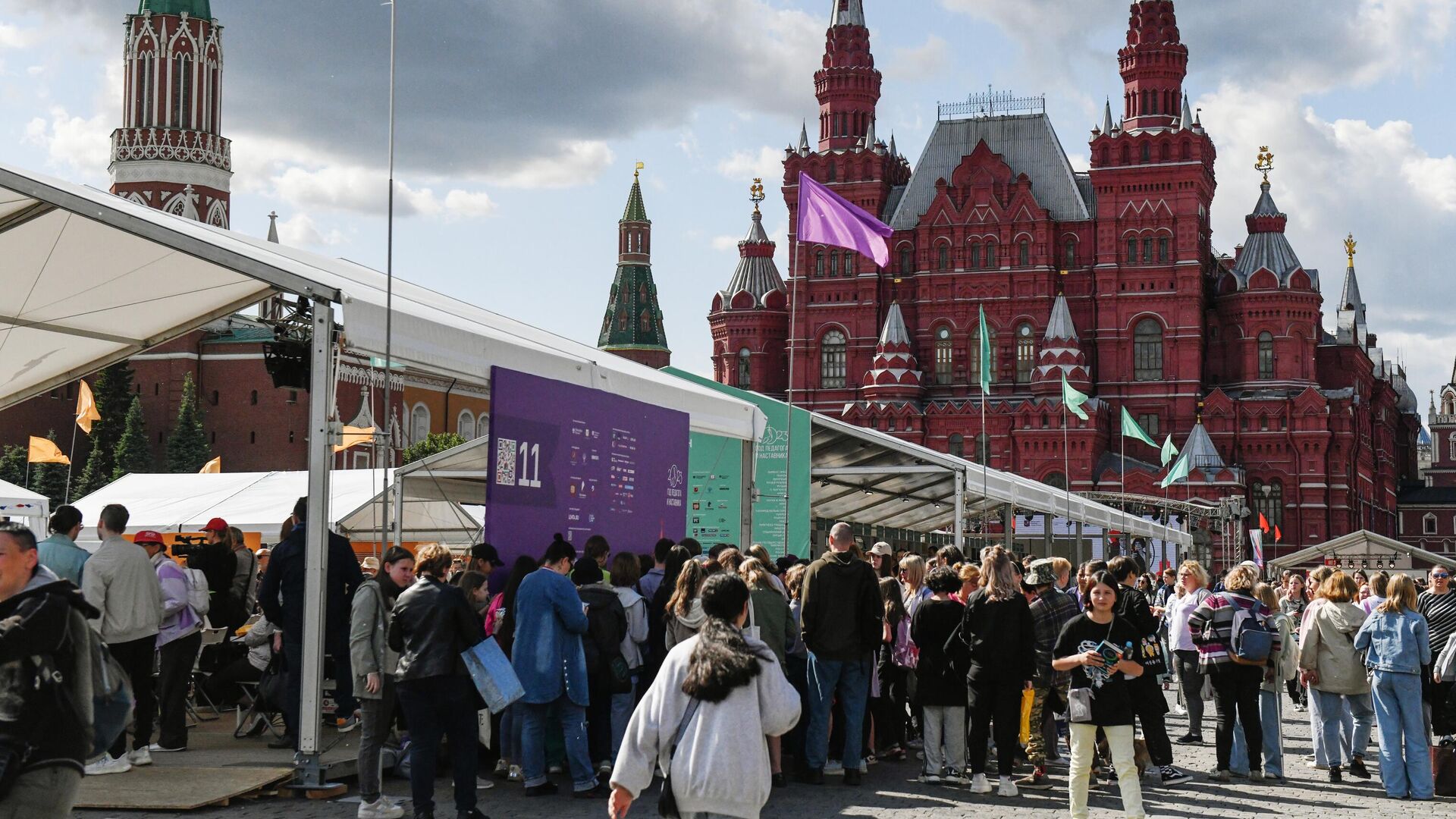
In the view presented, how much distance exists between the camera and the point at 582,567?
10219mm

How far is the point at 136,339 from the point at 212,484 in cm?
1151

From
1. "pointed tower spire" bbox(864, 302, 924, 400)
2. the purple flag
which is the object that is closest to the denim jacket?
the purple flag

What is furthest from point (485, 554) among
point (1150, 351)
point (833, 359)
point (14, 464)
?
point (14, 464)

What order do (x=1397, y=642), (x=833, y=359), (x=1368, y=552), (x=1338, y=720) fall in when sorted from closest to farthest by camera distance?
1. (x=1397, y=642)
2. (x=1338, y=720)
3. (x=1368, y=552)
4. (x=833, y=359)

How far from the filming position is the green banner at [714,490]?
52.1 ft

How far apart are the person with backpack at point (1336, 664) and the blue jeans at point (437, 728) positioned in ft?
22.5

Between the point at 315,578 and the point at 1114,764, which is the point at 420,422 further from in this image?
the point at 1114,764

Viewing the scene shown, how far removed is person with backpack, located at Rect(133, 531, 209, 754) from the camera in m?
10.9

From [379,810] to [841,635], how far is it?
11.3 feet

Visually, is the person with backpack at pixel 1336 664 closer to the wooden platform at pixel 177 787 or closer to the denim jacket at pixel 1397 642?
the denim jacket at pixel 1397 642

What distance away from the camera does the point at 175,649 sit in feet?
36.3

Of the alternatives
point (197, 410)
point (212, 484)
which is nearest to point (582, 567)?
point (212, 484)

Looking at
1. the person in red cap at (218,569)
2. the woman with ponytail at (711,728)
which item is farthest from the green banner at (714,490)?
the woman with ponytail at (711,728)

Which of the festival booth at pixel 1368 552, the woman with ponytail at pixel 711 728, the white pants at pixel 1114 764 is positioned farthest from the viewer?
the festival booth at pixel 1368 552
